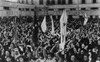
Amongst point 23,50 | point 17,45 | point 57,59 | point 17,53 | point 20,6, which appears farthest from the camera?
point 20,6

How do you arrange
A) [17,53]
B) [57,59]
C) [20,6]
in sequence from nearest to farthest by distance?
[57,59], [17,53], [20,6]

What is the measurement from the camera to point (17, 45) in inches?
558

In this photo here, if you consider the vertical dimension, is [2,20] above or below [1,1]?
below

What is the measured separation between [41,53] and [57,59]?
139cm

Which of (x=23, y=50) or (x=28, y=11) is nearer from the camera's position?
(x=23, y=50)

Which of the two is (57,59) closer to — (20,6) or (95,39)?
(95,39)

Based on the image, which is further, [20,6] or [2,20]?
[20,6]

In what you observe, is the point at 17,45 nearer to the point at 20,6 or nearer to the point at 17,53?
the point at 17,53

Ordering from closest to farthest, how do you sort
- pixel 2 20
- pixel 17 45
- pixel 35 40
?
pixel 17 45
pixel 35 40
pixel 2 20

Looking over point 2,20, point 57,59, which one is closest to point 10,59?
point 57,59

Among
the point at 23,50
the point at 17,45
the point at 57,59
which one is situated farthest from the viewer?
the point at 17,45

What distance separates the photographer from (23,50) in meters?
13.1

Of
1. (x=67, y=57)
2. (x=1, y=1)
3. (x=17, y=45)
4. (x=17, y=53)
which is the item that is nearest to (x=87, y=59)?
(x=67, y=57)

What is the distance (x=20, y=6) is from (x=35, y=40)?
26.1m
